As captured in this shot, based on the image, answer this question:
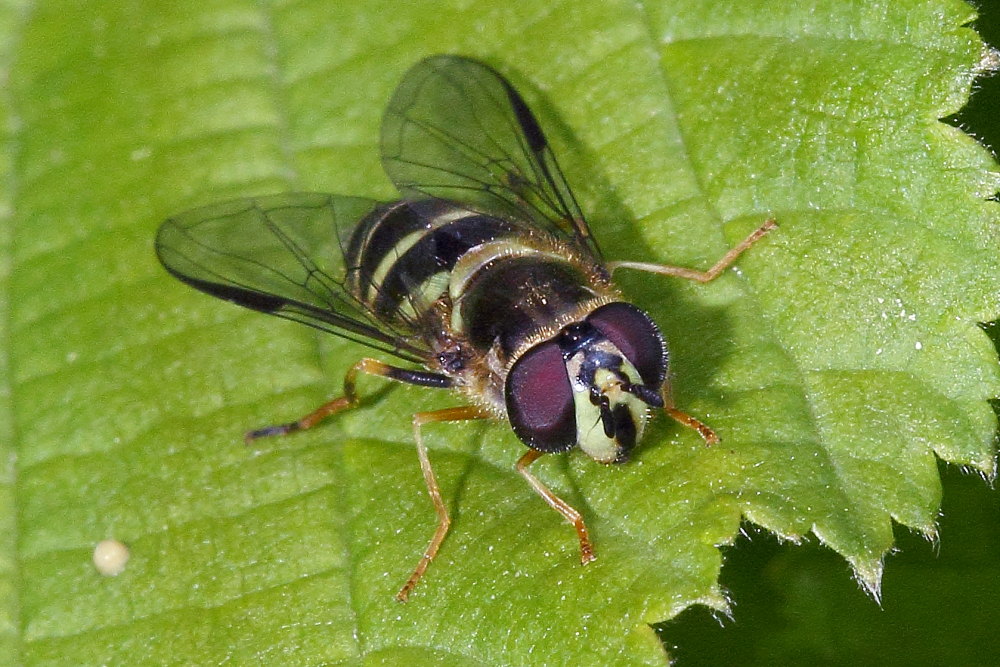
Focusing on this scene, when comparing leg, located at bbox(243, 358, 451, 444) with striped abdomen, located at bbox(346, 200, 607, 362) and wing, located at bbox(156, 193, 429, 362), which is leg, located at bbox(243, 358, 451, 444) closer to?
wing, located at bbox(156, 193, 429, 362)

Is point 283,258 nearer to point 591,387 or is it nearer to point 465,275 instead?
point 465,275

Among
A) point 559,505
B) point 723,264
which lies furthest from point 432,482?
point 723,264

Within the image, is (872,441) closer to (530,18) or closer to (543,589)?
(543,589)

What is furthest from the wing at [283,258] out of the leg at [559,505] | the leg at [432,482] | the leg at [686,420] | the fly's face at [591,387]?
the leg at [686,420]

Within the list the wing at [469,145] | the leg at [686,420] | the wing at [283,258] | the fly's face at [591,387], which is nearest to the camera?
the fly's face at [591,387]

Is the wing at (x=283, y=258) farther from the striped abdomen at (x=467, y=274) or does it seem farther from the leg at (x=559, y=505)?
the leg at (x=559, y=505)

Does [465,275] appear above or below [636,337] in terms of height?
below

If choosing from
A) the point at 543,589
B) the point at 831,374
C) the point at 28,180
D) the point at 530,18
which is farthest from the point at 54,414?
the point at 831,374
